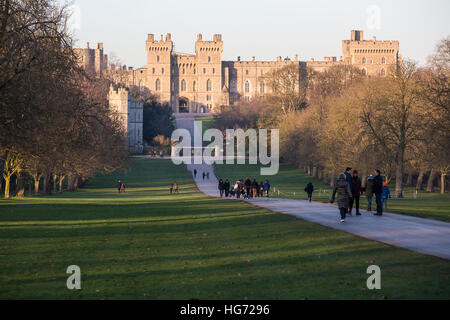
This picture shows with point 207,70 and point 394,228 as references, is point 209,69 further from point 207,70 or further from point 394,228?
point 394,228

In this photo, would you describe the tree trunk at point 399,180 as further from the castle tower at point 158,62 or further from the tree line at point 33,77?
the castle tower at point 158,62

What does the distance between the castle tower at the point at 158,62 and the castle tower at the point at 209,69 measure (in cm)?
617

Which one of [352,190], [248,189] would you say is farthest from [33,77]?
[248,189]

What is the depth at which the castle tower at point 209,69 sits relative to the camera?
132250 millimetres

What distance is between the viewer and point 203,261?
11.2 m

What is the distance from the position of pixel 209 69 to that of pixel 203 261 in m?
124

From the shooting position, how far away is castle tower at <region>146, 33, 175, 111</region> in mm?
132000

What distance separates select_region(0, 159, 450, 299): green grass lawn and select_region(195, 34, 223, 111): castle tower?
113895mm

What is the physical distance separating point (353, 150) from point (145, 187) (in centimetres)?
1723

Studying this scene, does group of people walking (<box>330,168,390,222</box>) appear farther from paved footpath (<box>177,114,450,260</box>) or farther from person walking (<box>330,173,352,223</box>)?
paved footpath (<box>177,114,450,260</box>)

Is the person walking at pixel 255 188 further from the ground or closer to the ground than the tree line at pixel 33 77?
closer to the ground

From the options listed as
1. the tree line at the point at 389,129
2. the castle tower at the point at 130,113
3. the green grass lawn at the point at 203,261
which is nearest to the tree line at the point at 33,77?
the green grass lawn at the point at 203,261

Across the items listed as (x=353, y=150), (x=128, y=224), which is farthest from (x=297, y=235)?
(x=353, y=150)

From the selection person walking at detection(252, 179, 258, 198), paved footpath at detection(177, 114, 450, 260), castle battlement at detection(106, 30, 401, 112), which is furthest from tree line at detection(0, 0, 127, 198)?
castle battlement at detection(106, 30, 401, 112)
